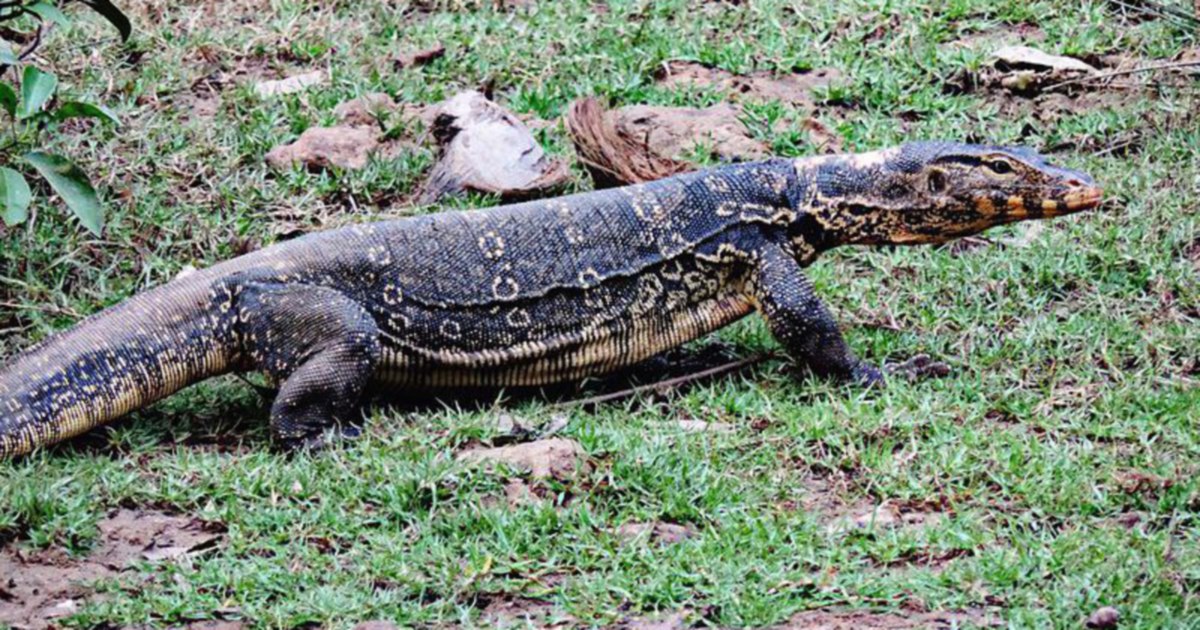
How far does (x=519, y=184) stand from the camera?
848cm

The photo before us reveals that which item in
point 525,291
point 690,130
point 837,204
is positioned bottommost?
point 690,130

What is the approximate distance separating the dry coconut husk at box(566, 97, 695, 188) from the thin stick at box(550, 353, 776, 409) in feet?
4.97

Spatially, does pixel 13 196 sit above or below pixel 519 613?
above

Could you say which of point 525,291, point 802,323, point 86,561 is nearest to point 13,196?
point 86,561

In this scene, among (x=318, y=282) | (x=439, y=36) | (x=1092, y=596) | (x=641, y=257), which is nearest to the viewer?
(x=1092, y=596)

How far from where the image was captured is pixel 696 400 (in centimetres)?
679

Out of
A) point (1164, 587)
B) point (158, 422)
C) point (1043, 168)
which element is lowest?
point (158, 422)

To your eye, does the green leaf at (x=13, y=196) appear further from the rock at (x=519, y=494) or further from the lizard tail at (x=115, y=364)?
the rock at (x=519, y=494)

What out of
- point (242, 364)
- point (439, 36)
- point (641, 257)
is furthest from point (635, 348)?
point (439, 36)

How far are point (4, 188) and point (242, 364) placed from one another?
130 centimetres

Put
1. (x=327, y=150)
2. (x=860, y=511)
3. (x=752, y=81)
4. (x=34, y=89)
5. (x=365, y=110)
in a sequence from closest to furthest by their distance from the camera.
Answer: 1. (x=860, y=511)
2. (x=34, y=89)
3. (x=327, y=150)
4. (x=365, y=110)
5. (x=752, y=81)

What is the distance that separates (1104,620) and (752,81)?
5.56 metres

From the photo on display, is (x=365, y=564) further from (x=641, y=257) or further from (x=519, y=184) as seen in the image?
(x=519, y=184)

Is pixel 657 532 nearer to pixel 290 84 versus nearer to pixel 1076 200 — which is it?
pixel 1076 200
